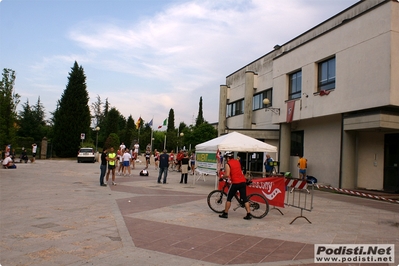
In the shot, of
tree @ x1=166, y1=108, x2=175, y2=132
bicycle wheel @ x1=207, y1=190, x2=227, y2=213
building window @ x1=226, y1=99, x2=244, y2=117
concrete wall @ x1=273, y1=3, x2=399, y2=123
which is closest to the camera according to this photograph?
bicycle wheel @ x1=207, y1=190, x2=227, y2=213

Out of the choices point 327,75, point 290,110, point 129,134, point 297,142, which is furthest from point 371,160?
point 129,134

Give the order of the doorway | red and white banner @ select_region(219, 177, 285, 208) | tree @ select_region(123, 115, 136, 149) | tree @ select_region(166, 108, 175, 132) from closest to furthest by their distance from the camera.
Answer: red and white banner @ select_region(219, 177, 285, 208), the doorway, tree @ select_region(123, 115, 136, 149), tree @ select_region(166, 108, 175, 132)

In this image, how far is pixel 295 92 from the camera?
75.9 feet

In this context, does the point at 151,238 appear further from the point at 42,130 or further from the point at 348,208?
the point at 42,130

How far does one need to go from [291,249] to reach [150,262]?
267cm

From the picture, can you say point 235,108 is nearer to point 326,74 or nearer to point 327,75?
point 326,74

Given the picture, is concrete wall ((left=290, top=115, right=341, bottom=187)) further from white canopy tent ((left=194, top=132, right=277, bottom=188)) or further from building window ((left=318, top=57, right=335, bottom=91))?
white canopy tent ((left=194, top=132, right=277, bottom=188))

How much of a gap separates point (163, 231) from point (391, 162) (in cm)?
1413

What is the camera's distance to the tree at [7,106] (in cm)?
3128

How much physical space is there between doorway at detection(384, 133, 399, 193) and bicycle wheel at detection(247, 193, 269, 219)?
34.0 ft

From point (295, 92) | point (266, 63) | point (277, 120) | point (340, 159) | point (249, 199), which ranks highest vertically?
point (266, 63)

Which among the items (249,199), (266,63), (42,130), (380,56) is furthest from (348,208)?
(42,130)

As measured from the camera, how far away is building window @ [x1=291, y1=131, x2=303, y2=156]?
23.7 metres

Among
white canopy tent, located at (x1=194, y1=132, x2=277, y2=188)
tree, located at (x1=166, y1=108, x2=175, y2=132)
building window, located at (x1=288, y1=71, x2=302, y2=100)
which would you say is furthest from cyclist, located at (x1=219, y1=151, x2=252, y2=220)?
tree, located at (x1=166, y1=108, x2=175, y2=132)
